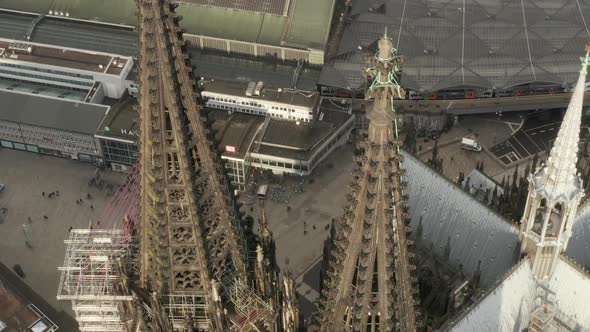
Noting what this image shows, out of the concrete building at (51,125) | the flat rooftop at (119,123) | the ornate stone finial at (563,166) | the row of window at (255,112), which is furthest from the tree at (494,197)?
the concrete building at (51,125)

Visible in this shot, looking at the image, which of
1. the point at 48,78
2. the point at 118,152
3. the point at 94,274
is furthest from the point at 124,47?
the point at 94,274

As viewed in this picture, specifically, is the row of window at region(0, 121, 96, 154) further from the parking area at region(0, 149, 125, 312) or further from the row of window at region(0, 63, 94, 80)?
the row of window at region(0, 63, 94, 80)

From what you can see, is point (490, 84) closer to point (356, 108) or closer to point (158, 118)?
point (356, 108)

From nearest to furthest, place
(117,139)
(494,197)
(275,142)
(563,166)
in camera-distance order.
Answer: (563,166) < (494,197) < (275,142) < (117,139)

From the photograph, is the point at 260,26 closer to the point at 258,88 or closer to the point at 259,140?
the point at 258,88

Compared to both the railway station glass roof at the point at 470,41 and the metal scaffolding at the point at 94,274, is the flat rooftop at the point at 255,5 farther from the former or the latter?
the metal scaffolding at the point at 94,274

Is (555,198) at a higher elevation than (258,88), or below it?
below

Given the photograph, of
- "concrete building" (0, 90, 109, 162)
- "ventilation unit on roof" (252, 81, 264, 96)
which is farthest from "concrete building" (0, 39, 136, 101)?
"ventilation unit on roof" (252, 81, 264, 96)
